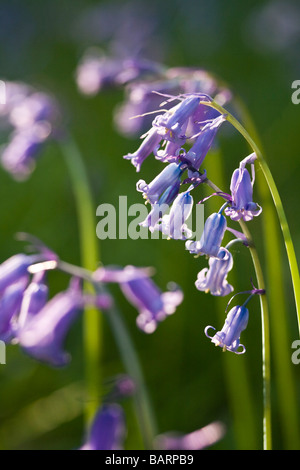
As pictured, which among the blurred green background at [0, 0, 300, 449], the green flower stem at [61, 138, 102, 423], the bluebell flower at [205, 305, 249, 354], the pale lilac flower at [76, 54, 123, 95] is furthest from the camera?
the blurred green background at [0, 0, 300, 449]

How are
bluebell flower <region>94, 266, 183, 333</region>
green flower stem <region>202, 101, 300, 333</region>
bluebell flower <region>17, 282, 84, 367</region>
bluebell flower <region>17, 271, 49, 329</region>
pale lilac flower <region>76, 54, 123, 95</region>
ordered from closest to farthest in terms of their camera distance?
green flower stem <region>202, 101, 300, 333</region>
bluebell flower <region>17, 271, 49, 329</region>
bluebell flower <region>17, 282, 84, 367</region>
bluebell flower <region>94, 266, 183, 333</region>
pale lilac flower <region>76, 54, 123, 95</region>

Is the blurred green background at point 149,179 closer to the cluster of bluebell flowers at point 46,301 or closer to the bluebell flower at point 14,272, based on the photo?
the cluster of bluebell flowers at point 46,301

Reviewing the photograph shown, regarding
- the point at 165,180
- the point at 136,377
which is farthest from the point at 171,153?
the point at 136,377

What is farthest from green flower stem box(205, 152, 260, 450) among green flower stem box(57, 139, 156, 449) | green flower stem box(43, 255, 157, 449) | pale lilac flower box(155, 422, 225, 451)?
green flower stem box(43, 255, 157, 449)

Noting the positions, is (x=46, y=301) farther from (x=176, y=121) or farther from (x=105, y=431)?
(x=176, y=121)

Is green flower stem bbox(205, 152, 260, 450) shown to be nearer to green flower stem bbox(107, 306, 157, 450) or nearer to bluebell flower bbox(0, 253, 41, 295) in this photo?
green flower stem bbox(107, 306, 157, 450)

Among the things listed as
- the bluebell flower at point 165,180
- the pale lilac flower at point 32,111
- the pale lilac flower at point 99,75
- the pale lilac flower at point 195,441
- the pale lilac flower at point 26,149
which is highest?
the pale lilac flower at point 99,75

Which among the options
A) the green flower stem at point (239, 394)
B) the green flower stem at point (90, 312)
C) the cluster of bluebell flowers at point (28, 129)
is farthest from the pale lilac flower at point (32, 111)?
the green flower stem at point (239, 394)
